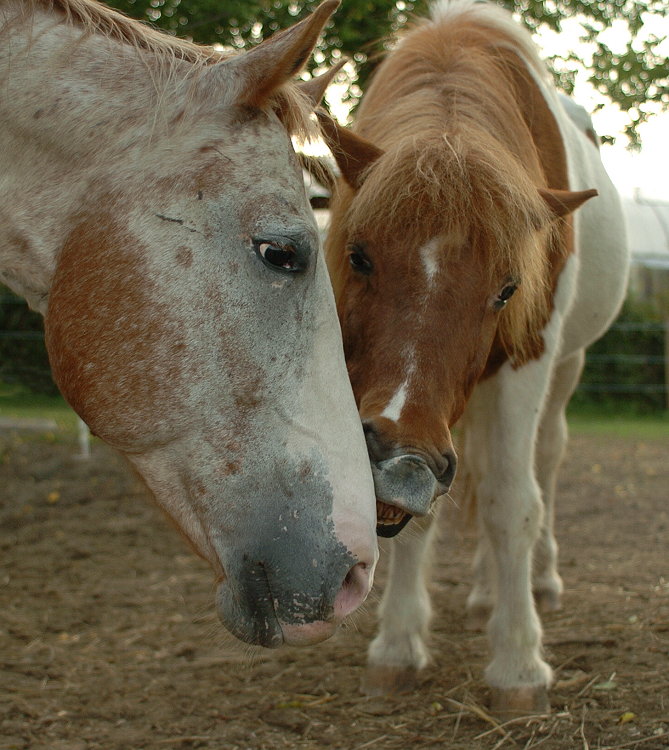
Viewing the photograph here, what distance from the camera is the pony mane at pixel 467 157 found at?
2.61 meters

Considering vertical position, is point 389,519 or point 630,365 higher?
point 389,519

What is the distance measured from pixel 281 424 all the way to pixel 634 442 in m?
9.96

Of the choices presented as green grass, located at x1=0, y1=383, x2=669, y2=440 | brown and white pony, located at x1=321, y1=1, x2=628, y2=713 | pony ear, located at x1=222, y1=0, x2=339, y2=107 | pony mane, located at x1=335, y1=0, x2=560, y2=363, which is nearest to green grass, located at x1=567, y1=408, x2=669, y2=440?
green grass, located at x1=0, y1=383, x2=669, y2=440

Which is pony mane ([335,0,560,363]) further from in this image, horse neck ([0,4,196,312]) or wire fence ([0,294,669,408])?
wire fence ([0,294,669,408])

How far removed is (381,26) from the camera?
541 centimetres

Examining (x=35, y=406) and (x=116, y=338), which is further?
(x=35, y=406)

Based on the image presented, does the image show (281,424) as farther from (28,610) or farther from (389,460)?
(28,610)

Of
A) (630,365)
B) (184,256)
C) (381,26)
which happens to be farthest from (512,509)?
(630,365)

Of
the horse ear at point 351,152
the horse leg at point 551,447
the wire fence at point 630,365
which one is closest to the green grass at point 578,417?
the wire fence at point 630,365

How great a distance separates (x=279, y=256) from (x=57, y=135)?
0.61 metres

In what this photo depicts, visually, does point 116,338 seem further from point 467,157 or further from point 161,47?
point 467,157

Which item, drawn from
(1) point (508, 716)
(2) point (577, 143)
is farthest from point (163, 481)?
Answer: (2) point (577, 143)

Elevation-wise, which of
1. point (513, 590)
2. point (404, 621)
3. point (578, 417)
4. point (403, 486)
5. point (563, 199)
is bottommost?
point (578, 417)

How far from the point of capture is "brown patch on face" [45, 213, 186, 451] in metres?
1.87
